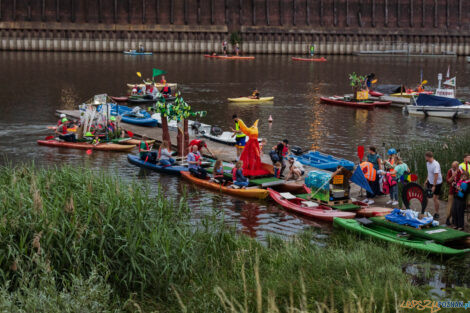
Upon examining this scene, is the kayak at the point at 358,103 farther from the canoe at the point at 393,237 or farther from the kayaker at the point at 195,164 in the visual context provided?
the canoe at the point at 393,237

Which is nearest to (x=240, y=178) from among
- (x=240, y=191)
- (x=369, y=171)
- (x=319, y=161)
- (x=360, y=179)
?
(x=240, y=191)

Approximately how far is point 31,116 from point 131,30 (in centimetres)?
5969

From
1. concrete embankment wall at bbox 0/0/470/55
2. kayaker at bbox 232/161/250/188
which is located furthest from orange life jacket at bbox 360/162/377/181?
concrete embankment wall at bbox 0/0/470/55

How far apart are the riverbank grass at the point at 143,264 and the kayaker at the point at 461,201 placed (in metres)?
2.73

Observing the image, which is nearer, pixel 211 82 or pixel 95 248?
pixel 95 248

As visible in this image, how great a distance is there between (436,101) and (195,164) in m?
23.2

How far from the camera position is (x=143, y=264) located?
1205cm

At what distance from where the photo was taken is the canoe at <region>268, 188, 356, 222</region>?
1752 cm

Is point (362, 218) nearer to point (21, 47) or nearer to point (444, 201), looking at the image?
point (444, 201)

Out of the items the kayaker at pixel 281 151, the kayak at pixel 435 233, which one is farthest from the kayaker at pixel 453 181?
the kayaker at pixel 281 151

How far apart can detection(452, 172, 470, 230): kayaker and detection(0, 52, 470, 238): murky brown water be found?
3.82m

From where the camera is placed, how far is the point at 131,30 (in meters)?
95.6

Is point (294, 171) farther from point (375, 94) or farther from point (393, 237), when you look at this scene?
point (375, 94)

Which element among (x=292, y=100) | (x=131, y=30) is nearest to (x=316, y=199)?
(x=292, y=100)
